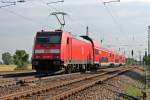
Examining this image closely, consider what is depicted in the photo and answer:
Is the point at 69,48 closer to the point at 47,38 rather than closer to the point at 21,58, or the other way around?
the point at 47,38

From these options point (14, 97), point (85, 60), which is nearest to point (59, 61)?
point (85, 60)

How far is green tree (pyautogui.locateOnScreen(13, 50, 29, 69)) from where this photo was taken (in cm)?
6488

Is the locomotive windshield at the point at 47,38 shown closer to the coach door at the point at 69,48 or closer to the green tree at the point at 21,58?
the coach door at the point at 69,48

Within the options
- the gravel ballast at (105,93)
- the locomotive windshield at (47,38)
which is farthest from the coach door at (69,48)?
the gravel ballast at (105,93)

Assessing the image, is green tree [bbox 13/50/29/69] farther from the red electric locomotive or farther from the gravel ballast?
the gravel ballast

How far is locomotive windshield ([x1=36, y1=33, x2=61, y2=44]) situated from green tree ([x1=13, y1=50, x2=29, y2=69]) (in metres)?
35.0

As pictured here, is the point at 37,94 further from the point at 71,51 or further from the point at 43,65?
the point at 71,51

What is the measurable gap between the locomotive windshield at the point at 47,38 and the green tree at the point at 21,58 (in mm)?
35003

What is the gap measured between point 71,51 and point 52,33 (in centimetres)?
269

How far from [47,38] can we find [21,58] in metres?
37.3

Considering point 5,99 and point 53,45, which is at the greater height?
point 53,45

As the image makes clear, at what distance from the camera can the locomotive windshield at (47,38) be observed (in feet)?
97.0

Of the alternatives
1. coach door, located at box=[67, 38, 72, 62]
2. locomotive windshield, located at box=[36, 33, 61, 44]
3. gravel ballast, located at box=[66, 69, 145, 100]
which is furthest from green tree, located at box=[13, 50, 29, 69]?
gravel ballast, located at box=[66, 69, 145, 100]

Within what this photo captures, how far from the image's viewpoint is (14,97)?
13312 mm
